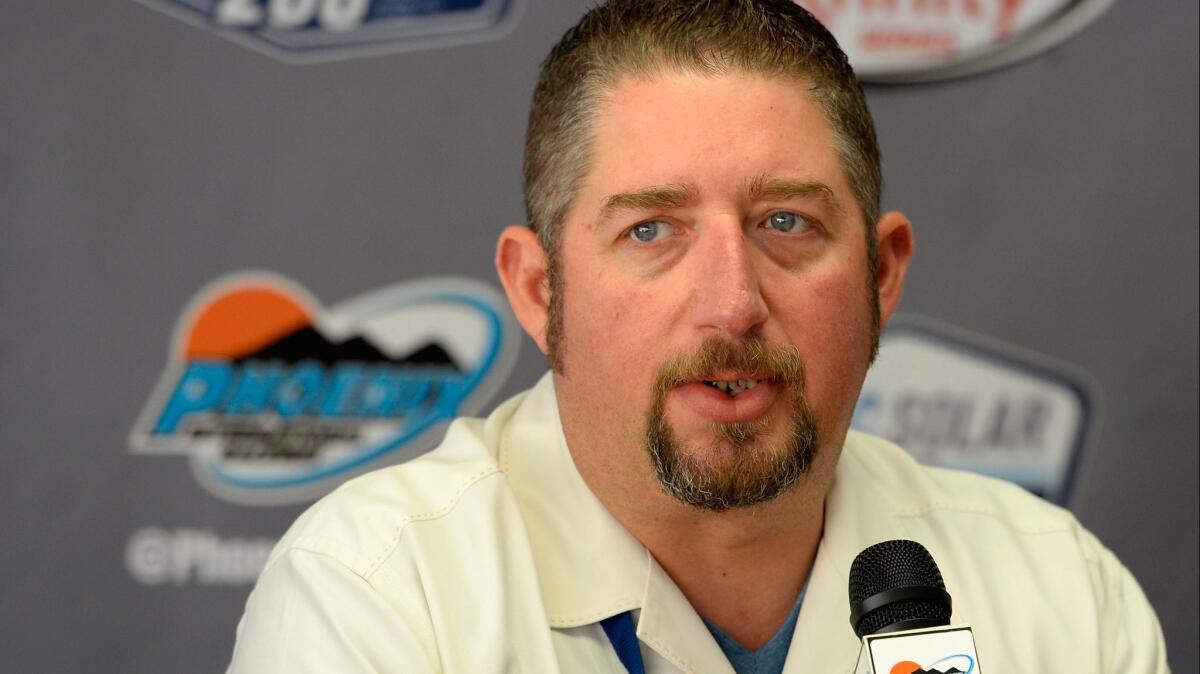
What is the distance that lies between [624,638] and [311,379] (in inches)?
47.0

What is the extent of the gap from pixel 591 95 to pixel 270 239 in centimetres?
109

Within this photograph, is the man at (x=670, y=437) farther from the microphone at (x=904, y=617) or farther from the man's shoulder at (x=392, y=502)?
the microphone at (x=904, y=617)

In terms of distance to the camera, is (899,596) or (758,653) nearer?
(899,596)

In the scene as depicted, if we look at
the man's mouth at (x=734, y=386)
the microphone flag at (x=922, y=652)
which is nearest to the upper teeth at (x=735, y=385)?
the man's mouth at (x=734, y=386)

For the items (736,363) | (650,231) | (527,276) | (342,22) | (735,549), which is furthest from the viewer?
(342,22)

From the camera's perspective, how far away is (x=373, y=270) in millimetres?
2604

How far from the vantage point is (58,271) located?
2.51 m

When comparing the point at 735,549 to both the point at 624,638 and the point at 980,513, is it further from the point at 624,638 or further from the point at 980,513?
the point at 980,513

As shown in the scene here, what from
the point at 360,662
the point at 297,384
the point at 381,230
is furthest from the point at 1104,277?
the point at 360,662

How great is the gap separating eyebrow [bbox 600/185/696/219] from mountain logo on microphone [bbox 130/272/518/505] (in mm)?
1089

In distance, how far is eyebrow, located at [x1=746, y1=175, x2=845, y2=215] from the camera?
1.55 metres

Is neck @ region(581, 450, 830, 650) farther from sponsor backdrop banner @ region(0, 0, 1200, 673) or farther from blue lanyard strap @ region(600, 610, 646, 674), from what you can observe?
sponsor backdrop banner @ region(0, 0, 1200, 673)

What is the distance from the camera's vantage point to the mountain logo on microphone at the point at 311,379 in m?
2.56

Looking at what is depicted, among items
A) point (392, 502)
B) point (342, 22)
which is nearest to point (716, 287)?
point (392, 502)
